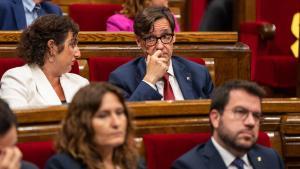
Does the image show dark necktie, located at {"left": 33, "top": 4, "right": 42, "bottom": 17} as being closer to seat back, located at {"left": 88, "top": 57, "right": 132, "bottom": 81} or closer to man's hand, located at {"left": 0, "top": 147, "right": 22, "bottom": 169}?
seat back, located at {"left": 88, "top": 57, "right": 132, "bottom": 81}

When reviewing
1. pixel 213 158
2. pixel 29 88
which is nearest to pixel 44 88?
A: pixel 29 88

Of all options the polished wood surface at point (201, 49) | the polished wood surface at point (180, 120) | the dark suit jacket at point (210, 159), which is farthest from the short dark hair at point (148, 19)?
the dark suit jacket at point (210, 159)

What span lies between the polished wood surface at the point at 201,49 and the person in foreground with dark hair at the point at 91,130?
2.21ft

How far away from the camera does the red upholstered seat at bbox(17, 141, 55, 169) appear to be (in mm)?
1189

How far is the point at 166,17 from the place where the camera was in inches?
65.2

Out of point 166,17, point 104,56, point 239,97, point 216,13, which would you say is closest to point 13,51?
point 104,56

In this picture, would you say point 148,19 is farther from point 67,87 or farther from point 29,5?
point 29,5

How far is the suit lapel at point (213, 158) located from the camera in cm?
125

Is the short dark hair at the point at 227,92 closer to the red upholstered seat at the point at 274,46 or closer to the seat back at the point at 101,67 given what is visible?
the seat back at the point at 101,67

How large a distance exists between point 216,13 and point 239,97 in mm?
1437

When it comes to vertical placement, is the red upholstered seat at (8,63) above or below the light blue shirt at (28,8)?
below

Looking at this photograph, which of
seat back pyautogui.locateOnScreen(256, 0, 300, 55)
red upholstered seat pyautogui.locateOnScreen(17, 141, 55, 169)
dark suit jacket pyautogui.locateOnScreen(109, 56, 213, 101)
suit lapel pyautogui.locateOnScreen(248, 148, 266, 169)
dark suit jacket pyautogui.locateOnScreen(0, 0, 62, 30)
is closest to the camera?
red upholstered seat pyautogui.locateOnScreen(17, 141, 55, 169)

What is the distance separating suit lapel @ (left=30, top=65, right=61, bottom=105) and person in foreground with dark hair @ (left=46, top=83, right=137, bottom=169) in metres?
0.39

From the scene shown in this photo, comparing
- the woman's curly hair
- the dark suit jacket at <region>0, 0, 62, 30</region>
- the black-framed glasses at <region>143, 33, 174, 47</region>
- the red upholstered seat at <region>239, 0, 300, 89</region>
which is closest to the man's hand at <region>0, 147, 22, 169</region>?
the woman's curly hair
